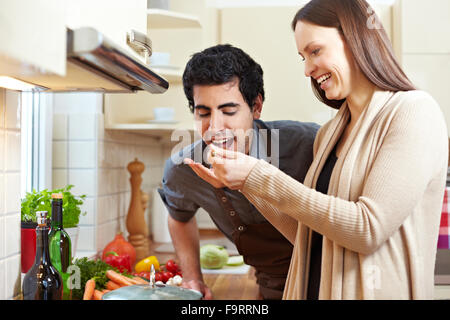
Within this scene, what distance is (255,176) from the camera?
55cm

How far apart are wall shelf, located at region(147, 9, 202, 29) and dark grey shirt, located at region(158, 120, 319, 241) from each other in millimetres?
497

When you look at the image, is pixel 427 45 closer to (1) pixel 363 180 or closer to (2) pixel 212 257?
(2) pixel 212 257

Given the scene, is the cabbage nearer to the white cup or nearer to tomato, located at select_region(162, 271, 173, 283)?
tomato, located at select_region(162, 271, 173, 283)

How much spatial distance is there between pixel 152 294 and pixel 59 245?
22cm

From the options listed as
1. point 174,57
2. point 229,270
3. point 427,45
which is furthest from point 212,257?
point 427,45

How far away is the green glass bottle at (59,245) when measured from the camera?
754 millimetres

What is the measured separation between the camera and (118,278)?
0.85 meters

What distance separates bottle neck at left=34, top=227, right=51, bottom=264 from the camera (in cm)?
69

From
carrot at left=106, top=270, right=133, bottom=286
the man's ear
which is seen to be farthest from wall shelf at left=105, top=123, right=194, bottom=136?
carrot at left=106, top=270, right=133, bottom=286

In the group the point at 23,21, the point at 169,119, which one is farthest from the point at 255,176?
the point at 169,119

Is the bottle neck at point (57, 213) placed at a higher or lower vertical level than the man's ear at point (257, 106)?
lower

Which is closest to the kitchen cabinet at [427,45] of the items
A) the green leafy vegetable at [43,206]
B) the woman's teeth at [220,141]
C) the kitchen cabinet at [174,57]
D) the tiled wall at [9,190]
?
the kitchen cabinet at [174,57]

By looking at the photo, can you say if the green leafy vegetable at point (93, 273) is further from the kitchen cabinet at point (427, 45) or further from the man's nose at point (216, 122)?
the kitchen cabinet at point (427, 45)

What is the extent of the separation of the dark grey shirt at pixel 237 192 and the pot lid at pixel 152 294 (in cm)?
34
